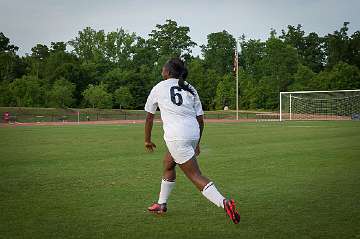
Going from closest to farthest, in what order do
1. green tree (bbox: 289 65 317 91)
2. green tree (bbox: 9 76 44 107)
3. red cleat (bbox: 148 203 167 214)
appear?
red cleat (bbox: 148 203 167 214) → green tree (bbox: 9 76 44 107) → green tree (bbox: 289 65 317 91)

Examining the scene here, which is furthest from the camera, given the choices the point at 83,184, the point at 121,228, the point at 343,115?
the point at 343,115

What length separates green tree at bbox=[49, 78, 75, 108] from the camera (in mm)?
69812

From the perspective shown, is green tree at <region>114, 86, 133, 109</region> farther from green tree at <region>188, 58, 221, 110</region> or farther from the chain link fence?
green tree at <region>188, 58, 221, 110</region>

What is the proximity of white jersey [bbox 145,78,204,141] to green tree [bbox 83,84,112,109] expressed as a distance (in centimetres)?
6724

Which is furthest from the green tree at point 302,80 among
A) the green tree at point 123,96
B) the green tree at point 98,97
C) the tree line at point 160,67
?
the green tree at point 98,97

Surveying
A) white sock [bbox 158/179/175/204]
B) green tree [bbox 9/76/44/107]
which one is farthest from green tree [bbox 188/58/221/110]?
white sock [bbox 158/179/175/204]

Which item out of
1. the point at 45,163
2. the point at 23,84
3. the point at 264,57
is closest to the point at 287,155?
the point at 45,163

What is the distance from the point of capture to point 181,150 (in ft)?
20.0

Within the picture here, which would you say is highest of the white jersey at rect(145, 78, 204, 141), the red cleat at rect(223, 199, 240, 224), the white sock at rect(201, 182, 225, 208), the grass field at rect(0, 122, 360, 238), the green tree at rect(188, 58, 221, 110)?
the green tree at rect(188, 58, 221, 110)

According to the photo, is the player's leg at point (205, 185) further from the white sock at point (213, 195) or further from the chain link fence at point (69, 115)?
the chain link fence at point (69, 115)

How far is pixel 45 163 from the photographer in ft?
43.9

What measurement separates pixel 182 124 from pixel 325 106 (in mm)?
52718

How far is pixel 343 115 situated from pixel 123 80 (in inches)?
1472

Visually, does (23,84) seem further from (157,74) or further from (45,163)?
(45,163)
